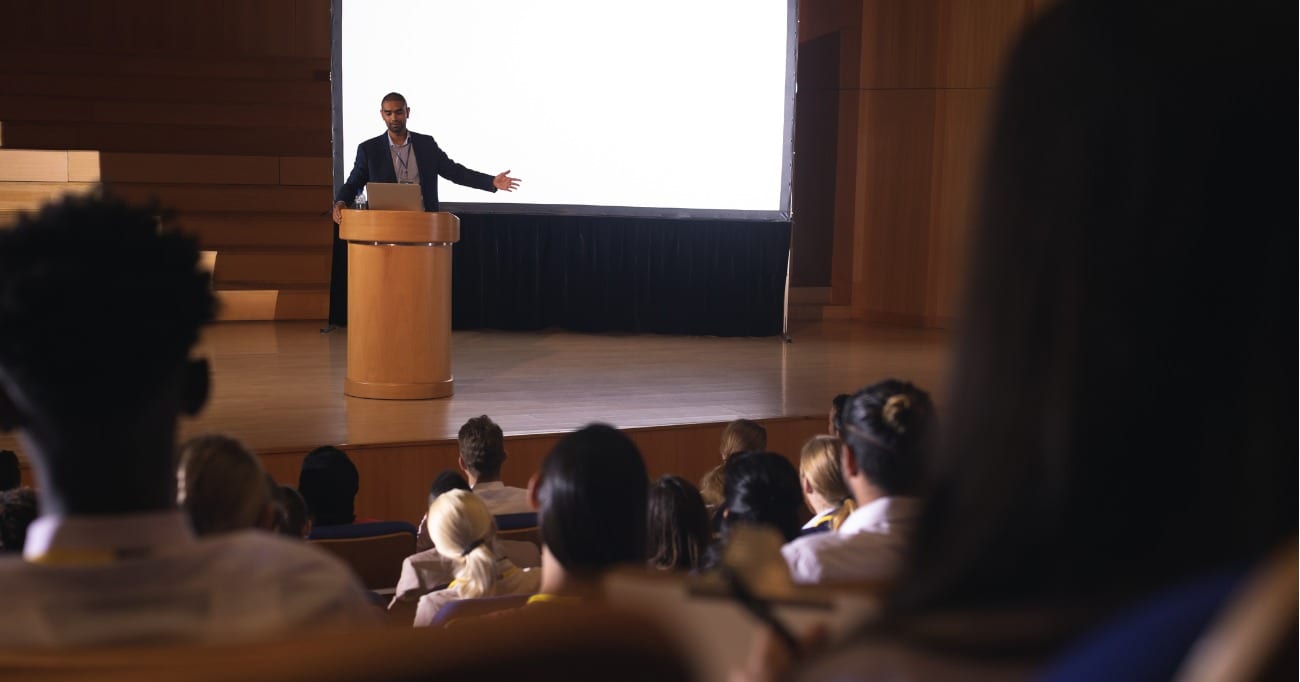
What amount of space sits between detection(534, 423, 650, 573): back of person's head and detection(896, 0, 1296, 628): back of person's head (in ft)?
4.59

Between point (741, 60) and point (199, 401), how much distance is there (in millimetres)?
7820

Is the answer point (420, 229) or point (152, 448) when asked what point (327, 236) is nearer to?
point (420, 229)

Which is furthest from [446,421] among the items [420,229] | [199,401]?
[199,401]

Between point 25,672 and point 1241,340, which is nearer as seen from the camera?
point 1241,340

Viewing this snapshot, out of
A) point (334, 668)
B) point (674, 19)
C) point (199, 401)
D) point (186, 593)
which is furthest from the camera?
point (674, 19)

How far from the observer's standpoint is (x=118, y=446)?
109 cm

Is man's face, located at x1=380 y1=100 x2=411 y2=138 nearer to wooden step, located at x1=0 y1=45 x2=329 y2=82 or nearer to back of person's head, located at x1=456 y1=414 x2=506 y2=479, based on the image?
back of person's head, located at x1=456 y1=414 x2=506 y2=479

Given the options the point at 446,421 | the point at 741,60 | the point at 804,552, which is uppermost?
the point at 741,60

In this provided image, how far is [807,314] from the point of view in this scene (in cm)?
1023

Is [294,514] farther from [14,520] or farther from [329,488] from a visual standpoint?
[329,488]

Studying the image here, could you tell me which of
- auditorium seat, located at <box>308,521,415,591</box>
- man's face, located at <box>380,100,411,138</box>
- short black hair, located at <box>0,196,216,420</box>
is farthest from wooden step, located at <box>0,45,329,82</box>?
short black hair, located at <box>0,196,216,420</box>

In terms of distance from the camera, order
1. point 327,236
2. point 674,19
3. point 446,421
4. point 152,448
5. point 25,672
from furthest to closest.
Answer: point 327,236 → point 674,19 → point 446,421 → point 152,448 → point 25,672

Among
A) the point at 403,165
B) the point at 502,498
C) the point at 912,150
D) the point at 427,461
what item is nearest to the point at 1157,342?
the point at 502,498

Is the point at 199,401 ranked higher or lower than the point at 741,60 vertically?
lower
